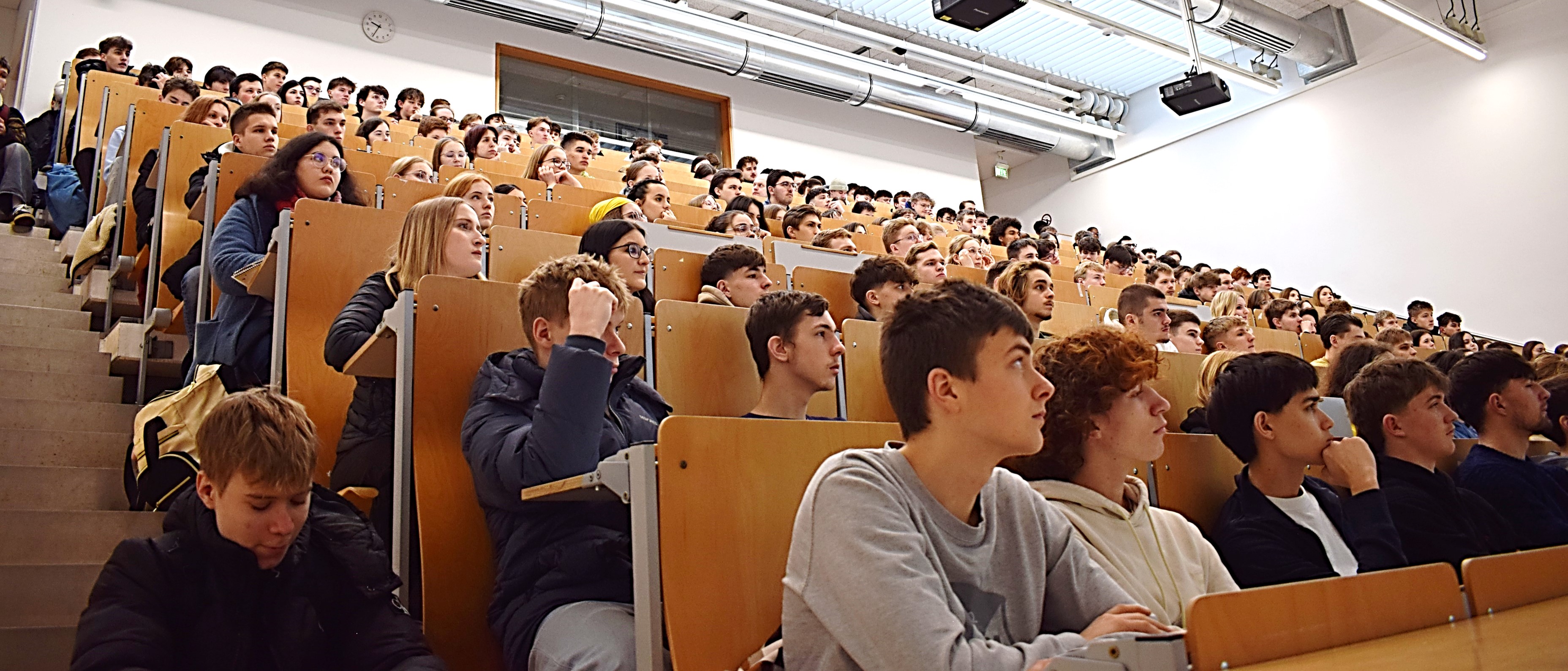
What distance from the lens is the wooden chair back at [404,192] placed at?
10.1 feet

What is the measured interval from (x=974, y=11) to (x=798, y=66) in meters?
3.20

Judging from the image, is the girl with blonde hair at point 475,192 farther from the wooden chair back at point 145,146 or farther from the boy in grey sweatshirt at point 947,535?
the boy in grey sweatshirt at point 947,535

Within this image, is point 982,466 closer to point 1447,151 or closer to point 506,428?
point 506,428

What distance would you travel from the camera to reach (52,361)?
2.88 m

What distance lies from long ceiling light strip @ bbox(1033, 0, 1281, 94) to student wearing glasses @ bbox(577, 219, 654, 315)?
18.1 ft

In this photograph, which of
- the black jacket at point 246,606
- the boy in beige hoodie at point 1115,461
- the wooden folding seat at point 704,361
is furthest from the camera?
the wooden folding seat at point 704,361

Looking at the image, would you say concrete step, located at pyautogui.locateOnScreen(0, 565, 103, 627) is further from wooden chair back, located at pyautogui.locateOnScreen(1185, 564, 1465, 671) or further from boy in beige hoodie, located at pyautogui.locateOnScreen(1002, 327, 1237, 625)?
wooden chair back, located at pyautogui.locateOnScreen(1185, 564, 1465, 671)

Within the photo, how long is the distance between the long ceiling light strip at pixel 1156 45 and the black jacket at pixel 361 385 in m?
6.33

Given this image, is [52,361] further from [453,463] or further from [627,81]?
[627,81]

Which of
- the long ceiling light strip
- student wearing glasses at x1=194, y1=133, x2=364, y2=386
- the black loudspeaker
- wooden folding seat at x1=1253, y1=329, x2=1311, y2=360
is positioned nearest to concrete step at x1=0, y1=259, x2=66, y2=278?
student wearing glasses at x1=194, y1=133, x2=364, y2=386

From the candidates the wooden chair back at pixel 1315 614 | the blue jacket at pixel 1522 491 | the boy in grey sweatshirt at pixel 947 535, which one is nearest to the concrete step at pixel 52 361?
the boy in grey sweatshirt at pixel 947 535

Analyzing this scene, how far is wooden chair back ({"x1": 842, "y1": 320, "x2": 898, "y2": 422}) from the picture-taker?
241cm

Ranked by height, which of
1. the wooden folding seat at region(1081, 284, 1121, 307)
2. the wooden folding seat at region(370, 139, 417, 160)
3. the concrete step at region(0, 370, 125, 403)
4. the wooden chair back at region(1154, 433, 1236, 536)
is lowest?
the wooden chair back at region(1154, 433, 1236, 536)

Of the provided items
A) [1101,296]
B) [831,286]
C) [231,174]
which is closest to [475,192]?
[231,174]
